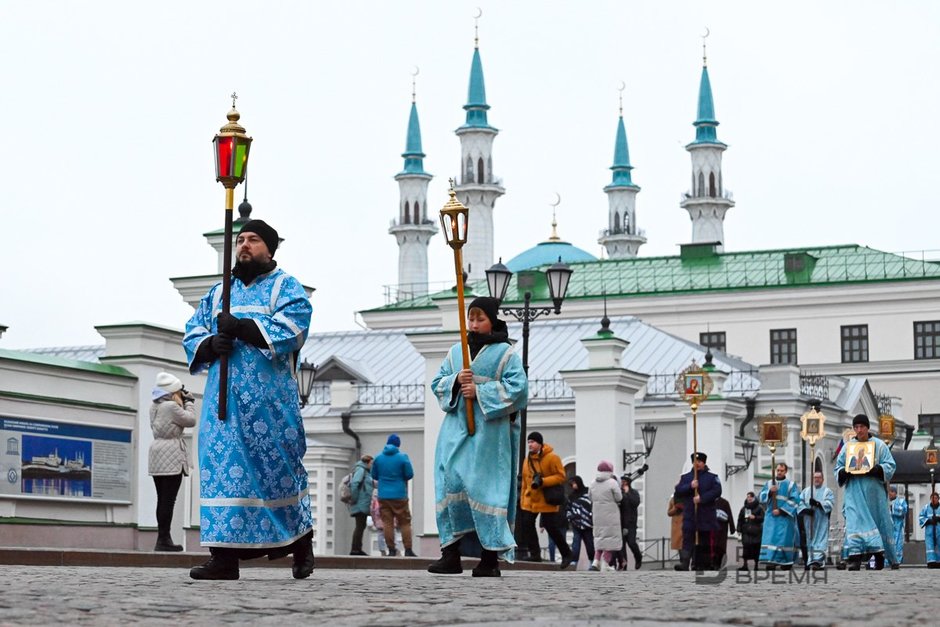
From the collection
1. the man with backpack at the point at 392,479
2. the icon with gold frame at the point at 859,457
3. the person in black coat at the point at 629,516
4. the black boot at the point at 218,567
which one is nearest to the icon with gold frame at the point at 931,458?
the person in black coat at the point at 629,516

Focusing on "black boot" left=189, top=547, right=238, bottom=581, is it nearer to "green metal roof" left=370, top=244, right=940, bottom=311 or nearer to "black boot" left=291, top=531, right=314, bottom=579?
"black boot" left=291, top=531, right=314, bottom=579

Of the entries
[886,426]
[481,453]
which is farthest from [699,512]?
[886,426]

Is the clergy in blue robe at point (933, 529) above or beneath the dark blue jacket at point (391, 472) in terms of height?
beneath

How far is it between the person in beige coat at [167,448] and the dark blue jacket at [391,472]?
17.2ft

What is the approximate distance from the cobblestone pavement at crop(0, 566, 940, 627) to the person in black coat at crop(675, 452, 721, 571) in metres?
9.90

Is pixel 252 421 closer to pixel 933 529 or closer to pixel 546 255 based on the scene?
pixel 933 529

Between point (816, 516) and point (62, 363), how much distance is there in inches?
372

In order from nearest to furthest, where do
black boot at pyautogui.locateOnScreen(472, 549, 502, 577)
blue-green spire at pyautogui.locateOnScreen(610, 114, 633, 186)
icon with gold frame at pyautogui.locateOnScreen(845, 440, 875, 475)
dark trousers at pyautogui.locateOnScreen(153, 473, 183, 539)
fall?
black boot at pyautogui.locateOnScreen(472, 549, 502, 577) → dark trousers at pyautogui.locateOnScreen(153, 473, 183, 539) → icon with gold frame at pyautogui.locateOnScreen(845, 440, 875, 475) → blue-green spire at pyautogui.locateOnScreen(610, 114, 633, 186)

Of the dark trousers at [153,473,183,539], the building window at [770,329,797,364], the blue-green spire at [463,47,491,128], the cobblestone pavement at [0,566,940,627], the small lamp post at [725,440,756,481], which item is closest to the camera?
the cobblestone pavement at [0,566,940,627]

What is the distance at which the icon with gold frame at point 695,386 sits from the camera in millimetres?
24105

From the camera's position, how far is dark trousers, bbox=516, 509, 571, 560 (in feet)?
65.6

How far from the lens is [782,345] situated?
63.3 metres

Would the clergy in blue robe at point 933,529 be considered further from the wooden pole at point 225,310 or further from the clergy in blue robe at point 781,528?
the wooden pole at point 225,310

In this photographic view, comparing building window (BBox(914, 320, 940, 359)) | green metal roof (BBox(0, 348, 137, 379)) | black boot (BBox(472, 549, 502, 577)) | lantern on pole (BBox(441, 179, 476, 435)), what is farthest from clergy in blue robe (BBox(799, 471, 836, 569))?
building window (BBox(914, 320, 940, 359))
